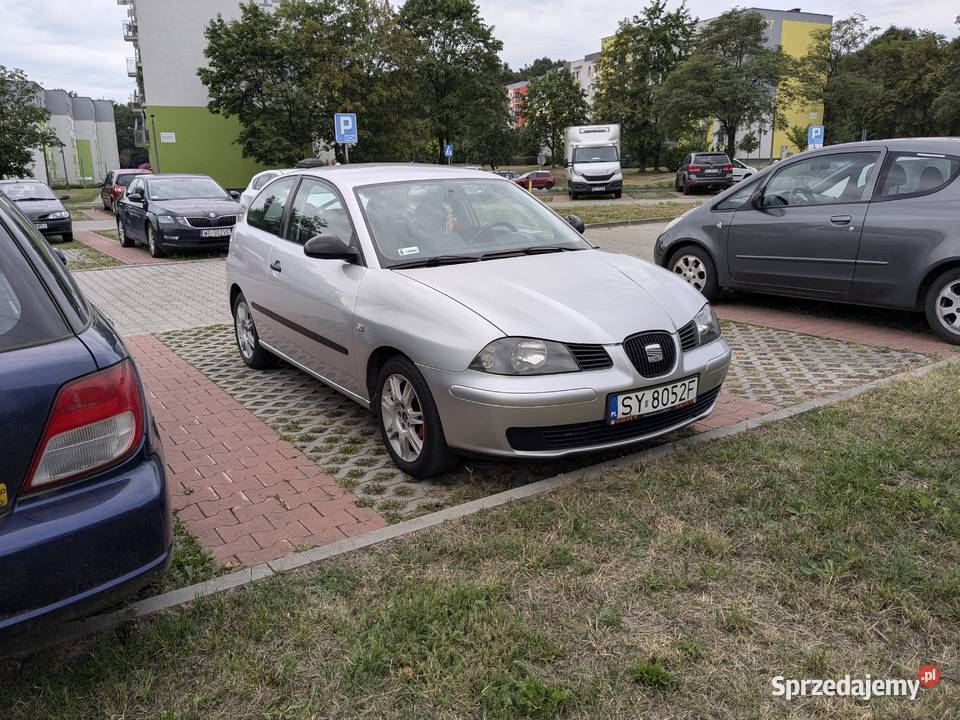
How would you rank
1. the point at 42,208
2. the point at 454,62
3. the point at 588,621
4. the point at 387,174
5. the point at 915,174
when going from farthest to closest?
the point at 454,62 → the point at 42,208 → the point at 915,174 → the point at 387,174 → the point at 588,621

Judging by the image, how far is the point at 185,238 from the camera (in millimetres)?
15234

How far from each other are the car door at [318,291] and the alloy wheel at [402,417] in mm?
296

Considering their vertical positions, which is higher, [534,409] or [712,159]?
[712,159]

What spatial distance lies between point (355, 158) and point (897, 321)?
37407 millimetres

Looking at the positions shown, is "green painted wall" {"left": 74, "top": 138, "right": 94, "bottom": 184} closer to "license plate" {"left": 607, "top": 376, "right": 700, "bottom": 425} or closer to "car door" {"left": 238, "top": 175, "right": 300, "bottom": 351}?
"car door" {"left": 238, "top": 175, "right": 300, "bottom": 351}

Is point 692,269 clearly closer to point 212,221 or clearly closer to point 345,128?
point 212,221

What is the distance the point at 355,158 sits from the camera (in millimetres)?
42031

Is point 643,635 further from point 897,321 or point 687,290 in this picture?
point 897,321

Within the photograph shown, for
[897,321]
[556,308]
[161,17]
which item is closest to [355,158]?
[161,17]

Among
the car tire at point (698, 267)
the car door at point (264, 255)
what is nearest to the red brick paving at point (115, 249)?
the car door at point (264, 255)

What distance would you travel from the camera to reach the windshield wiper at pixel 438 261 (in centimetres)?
455

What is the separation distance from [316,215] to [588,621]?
3450mm

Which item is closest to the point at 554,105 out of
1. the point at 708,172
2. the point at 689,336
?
the point at 708,172

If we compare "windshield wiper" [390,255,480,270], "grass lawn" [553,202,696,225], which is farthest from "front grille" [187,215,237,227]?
"windshield wiper" [390,255,480,270]
